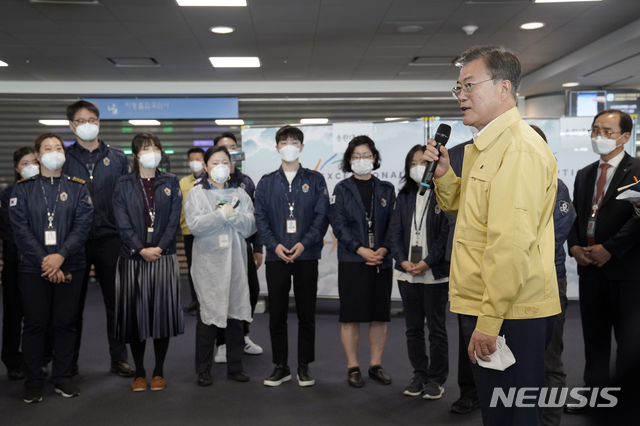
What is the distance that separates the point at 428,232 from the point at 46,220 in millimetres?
2578

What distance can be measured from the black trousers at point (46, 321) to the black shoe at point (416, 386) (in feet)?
7.65

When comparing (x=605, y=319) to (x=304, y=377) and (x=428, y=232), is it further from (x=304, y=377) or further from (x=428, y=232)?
(x=304, y=377)

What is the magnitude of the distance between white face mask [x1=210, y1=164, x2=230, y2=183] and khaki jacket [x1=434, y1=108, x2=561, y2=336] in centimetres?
227

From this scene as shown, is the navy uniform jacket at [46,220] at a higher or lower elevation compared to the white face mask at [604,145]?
lower

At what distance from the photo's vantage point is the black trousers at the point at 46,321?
132 inches

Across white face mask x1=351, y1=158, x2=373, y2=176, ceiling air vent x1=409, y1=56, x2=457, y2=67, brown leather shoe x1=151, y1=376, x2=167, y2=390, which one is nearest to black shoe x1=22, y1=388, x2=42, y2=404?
brown leather shoe x1=151, y1=376, x2=167, y2=390

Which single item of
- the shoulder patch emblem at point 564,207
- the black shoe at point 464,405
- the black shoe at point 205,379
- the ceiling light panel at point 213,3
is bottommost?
the black shoe at point 205,379

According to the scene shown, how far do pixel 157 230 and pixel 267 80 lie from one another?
590 cm

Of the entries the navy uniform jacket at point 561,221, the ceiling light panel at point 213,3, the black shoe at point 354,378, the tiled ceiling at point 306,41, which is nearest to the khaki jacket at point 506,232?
the navy uniform jacket at point 561,221

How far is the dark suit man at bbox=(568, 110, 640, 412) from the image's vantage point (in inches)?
115

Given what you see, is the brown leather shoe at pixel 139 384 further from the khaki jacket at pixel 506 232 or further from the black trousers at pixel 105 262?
the khaki jacket at pixel 506 232

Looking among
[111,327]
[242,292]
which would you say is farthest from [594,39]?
[111,327]

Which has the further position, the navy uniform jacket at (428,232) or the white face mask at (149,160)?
the white face mask at (149,160)

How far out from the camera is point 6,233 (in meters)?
4.05
